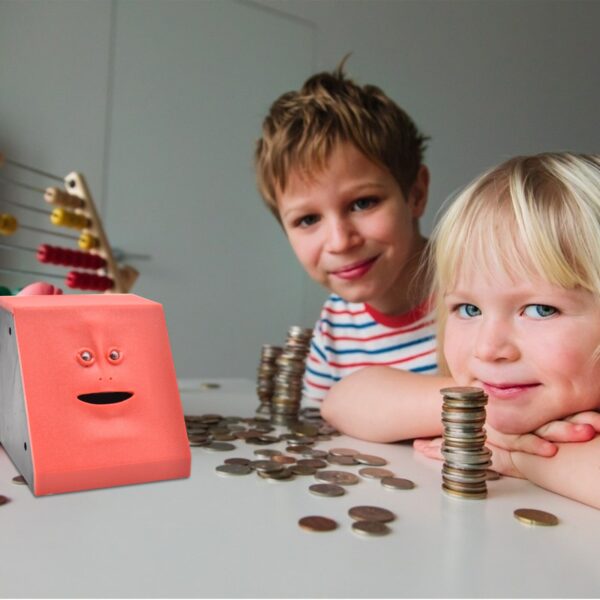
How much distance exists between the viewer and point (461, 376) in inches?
28.1

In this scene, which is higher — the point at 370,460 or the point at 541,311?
the point at 541,311

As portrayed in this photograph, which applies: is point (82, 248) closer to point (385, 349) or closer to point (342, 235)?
point (342, 235)

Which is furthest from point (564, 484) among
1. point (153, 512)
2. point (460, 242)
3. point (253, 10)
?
point (253, 10)

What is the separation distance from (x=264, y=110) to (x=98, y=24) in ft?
2.52

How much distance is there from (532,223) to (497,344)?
0.45 ft

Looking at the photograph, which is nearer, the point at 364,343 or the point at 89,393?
the point at 89,393

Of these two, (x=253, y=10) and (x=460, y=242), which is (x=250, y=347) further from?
(x=460, y=242)

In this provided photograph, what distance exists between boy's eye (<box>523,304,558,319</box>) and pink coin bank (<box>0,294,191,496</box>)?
0.38m

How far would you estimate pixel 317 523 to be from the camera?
46 cm

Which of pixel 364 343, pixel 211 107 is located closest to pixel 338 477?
pixel 364 343

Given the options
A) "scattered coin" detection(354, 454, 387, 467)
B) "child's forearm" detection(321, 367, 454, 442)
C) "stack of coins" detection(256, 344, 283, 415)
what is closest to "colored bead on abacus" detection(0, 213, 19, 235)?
"stack of coins" detection(256, 344, 283, 415)

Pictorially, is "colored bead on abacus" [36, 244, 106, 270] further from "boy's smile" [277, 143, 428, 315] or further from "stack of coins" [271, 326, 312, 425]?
"stack of coins" [271, 326, 312, 425]

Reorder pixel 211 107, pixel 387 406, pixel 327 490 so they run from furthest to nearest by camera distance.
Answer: pixel 211 107 < pixel 387 406 < pixel 327 490

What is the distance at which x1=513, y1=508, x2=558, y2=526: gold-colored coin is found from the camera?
1.63 ft
